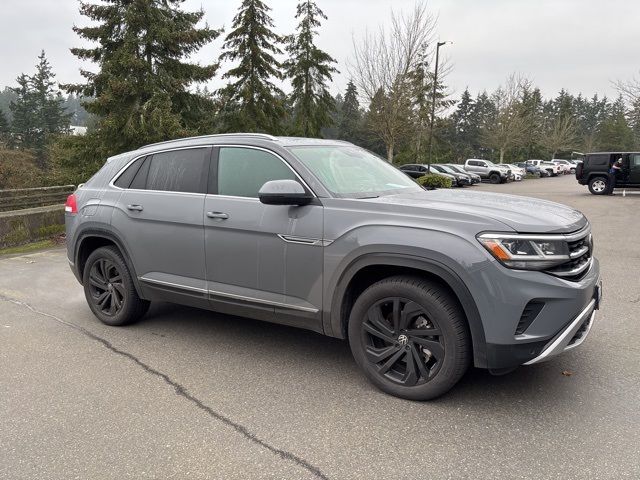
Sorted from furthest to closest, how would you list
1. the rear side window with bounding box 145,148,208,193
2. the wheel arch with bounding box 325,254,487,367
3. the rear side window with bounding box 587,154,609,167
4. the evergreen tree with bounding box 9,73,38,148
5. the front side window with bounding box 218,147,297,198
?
the evergreen tree with bounding box 9,73,38,148 < the rear side window with bounding box 587,154,609,167 < the rear side window with bounding box 145,148,208,193 < the front side window with bounding box 218,147,297,198 < the wheel arch with bounding box 325,254,487,367

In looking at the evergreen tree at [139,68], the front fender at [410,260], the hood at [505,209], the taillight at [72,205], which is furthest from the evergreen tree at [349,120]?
the front fender at [410,260]

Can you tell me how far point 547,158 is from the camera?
240ft

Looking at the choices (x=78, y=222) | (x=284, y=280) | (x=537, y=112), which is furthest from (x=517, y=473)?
(x=537, y=112)

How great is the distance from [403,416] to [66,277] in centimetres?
575

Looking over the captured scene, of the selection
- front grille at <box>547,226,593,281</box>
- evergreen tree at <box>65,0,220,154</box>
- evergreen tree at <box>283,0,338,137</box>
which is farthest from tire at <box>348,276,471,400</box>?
evergreen tree at <box>283,0,338,137</box>

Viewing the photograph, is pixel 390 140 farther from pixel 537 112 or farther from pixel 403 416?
pixel 537 112

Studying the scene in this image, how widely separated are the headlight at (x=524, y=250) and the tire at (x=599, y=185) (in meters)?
21.2

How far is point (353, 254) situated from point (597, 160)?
71.0ft

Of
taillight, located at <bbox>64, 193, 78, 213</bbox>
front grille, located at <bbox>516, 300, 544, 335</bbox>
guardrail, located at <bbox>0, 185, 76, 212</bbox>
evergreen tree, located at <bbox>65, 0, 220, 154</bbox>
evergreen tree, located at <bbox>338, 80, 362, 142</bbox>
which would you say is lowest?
front grille, located at <bbox>516, 300, 544, 335</bbox>

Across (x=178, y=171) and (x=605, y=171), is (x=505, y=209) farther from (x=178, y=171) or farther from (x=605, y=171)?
(x=605, y=171)

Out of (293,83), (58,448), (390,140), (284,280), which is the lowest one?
(58,448)

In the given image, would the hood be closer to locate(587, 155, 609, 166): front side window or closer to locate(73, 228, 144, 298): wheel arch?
locate(73, 228, 144, 298): wheel arch

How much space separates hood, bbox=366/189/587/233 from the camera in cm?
293

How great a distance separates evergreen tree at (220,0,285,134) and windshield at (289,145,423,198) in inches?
871
